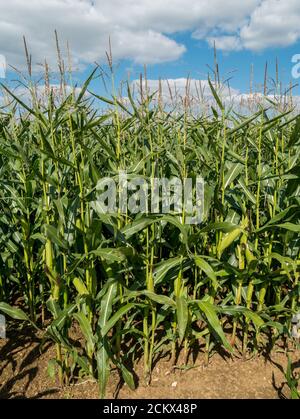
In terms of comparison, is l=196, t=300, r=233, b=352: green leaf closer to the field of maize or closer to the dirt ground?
the field of maize

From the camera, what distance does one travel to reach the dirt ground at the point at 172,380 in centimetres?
249

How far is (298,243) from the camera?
9.19 feet

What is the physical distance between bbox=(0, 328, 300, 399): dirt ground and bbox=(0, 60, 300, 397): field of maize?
3.5 inches

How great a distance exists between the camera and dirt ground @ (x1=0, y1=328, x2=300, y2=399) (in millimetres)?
2494

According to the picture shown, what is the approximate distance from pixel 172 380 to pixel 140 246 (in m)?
1.06

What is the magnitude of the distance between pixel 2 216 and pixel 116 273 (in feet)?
4.11

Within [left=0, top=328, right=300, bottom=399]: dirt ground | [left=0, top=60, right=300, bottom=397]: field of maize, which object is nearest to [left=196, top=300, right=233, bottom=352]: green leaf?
[left=0, top=60, right=300, bottom=397]: field of maize

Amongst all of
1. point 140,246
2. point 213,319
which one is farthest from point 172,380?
point 140,246

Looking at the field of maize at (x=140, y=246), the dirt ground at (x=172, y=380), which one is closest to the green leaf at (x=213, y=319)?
the field of maize at (x=140, y=246)

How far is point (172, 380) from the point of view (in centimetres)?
262

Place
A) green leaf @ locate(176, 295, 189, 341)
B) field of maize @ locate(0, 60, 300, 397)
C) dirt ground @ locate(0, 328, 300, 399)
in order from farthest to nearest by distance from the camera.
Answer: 1. dirt ground @ locate(0, 328, 300, 399)
2. field of maize @ locate(0, 60, 300, 397)
3. green leaf @ locate(176, 295, 189, 341)

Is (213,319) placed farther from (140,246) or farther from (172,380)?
(140,246)

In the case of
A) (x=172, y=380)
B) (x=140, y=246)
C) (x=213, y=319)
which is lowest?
(x=172, y=380)

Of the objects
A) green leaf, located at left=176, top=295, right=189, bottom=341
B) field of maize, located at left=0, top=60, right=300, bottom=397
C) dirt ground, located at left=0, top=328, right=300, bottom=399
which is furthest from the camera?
dirt ground, located at left=0, top=328, right=300, bottom=399
